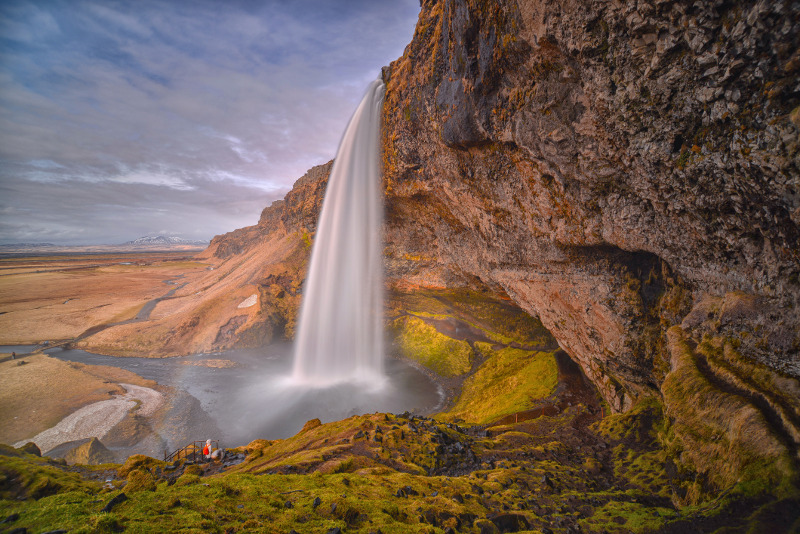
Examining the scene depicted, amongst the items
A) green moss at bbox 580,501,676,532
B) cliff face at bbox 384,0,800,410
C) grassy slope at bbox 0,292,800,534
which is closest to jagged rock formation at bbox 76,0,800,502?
cliff face at bbox 384,0,800,410

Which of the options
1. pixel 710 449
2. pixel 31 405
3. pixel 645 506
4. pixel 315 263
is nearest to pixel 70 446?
pixel 31 405

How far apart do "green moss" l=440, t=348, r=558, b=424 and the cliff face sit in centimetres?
459

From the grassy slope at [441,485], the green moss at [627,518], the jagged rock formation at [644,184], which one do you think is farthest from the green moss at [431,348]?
the green moss at [627,518]

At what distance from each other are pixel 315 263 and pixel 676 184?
3309 centimetres

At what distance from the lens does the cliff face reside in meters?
6.61

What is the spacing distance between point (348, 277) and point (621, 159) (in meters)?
28.8

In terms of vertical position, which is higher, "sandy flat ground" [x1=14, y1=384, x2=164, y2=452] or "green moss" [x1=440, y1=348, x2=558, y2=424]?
"green moss" [x1=440, y1=348, x2=558, y2=424]

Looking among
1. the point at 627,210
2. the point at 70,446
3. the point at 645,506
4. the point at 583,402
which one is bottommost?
the point at 70,446

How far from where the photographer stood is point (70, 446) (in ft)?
66.0

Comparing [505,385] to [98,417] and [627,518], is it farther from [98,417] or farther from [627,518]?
[98,417]

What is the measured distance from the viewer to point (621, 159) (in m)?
10.9

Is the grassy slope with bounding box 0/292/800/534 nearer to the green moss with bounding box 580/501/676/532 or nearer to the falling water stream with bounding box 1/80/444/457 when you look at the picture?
the green moss with bounding box 580/501/676/532

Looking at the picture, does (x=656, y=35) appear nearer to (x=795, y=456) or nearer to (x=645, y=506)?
(x=795, y=456)

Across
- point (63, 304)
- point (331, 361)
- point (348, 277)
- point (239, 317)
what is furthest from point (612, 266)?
point (63, 304)
